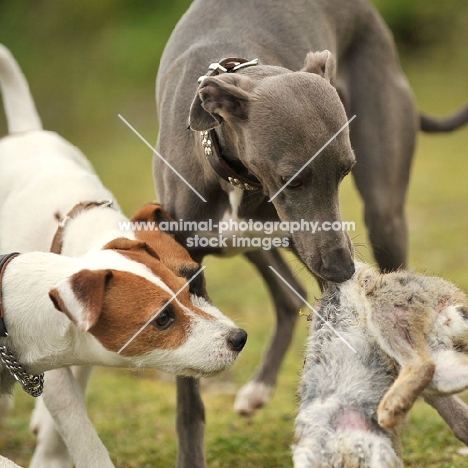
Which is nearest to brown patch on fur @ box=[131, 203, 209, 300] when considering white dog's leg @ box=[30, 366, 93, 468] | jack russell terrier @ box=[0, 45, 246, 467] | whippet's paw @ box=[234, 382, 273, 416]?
jack russell terrier @ box=[0, 45, 246, 467]

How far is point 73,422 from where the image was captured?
3.86m

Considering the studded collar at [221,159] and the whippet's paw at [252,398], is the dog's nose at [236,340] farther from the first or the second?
the whippet's paw at [252,398]

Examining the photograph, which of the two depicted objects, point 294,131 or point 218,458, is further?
point 218,458

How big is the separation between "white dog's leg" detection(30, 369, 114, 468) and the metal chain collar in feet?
0.44

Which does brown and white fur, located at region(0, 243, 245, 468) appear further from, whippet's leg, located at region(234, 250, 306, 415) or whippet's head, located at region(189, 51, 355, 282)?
whippet's leg, located at region(234, 250, 306, 415)

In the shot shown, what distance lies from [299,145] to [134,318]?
91 cm

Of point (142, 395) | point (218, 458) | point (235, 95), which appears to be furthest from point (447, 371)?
point (142, 395)

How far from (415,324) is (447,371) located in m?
0.18

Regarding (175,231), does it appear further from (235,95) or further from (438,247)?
(438,247)

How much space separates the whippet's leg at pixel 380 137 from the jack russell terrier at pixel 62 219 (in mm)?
1322

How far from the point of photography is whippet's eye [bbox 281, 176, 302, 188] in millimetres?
3633

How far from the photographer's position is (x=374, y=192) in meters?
4.86

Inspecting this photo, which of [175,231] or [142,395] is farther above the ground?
[175,231]

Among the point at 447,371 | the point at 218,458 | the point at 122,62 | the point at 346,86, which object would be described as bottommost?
the point at 122,62
